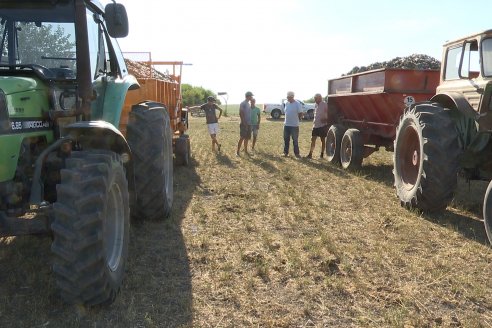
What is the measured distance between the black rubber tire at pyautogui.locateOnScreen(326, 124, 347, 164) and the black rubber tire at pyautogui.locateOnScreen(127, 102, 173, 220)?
5.52 meters

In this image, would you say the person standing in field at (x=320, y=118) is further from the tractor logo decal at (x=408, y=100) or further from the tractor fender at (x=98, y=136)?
the tractor fender at (x=98, y=136)

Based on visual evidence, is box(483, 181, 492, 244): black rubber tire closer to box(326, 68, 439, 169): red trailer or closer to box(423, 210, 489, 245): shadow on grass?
box(423, 210, 489, 245): shadow on grass

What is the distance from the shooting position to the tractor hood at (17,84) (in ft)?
10.1

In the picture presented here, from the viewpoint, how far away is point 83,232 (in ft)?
9.35

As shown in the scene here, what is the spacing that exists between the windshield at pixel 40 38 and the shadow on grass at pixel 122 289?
5.16 feet

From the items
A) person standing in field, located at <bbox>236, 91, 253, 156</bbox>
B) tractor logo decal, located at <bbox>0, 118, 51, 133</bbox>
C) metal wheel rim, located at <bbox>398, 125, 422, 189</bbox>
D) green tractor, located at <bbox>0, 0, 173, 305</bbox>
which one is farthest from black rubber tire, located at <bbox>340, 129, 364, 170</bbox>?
tractor logo decal, located at <bbox>0, 118, 51, 133</bbox>

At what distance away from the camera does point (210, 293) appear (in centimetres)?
344

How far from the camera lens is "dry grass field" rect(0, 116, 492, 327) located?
10.1 feet

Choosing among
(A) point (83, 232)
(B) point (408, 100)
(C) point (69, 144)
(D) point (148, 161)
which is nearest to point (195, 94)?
(B) point (408, 100)

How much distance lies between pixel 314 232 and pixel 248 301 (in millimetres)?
1791

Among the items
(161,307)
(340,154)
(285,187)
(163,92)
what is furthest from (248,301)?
(340,154)

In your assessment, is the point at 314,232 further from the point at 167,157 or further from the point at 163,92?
the point at 163,92

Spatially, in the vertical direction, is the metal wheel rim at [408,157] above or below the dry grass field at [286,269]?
above

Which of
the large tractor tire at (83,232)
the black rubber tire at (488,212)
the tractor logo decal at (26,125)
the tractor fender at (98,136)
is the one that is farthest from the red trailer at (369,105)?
the large tractor tire at (83,232)
